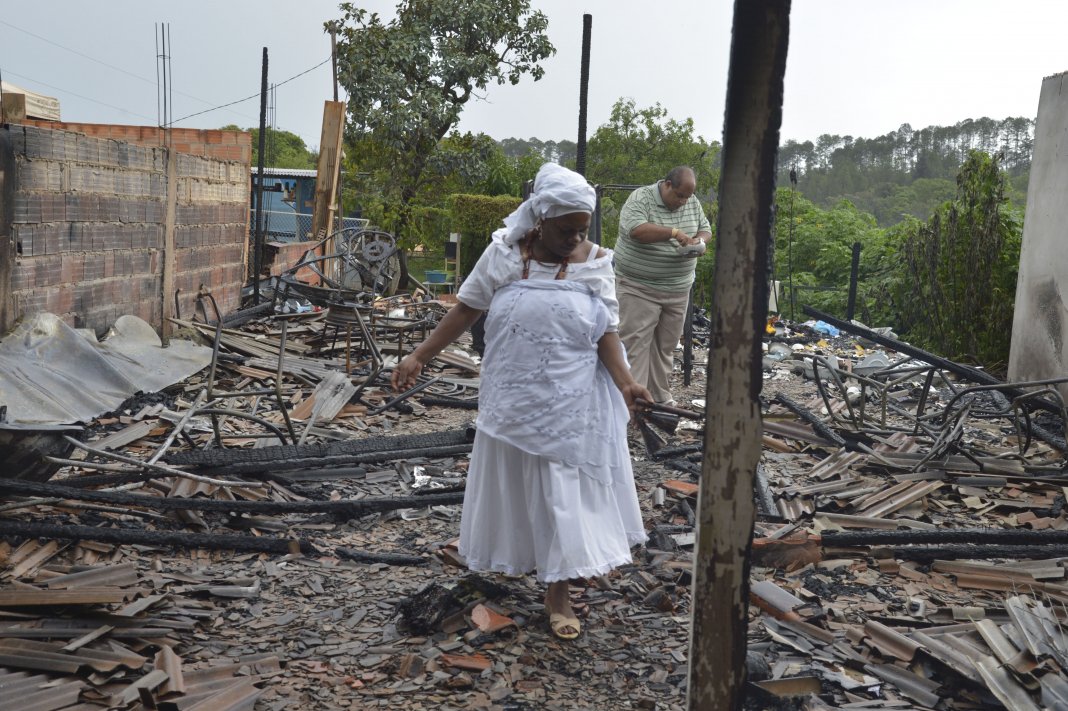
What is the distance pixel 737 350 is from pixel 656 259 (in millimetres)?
5516

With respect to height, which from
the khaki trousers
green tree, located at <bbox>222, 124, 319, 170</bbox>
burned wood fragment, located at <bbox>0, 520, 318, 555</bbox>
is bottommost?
burned wood fragment, located at <bbox>0, 520, 318, 555</bbox>

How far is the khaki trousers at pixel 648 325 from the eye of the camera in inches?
297

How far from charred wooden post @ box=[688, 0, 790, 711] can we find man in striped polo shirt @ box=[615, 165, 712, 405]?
521 cm

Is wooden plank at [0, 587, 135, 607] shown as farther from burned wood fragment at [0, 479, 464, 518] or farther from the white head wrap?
the white head wrap

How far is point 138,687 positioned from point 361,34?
2412 centimetres

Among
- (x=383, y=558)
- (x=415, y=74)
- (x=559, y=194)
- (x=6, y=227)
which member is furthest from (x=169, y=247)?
(x=415, y=74)

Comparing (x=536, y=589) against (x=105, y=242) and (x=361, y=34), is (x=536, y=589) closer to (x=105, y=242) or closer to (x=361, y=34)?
(x=105, y=242)

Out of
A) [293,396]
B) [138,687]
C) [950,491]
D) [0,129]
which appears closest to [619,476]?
[138,687]

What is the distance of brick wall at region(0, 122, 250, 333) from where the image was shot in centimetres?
758

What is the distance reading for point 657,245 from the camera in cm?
741

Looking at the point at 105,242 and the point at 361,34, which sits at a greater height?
the point at 361,34

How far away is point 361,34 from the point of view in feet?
81.9

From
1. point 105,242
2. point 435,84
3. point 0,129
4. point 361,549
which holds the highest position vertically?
point 435,84

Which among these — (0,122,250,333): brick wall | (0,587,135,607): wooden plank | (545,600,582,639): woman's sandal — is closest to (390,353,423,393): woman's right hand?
(545,600,582,639): woman's sandal
